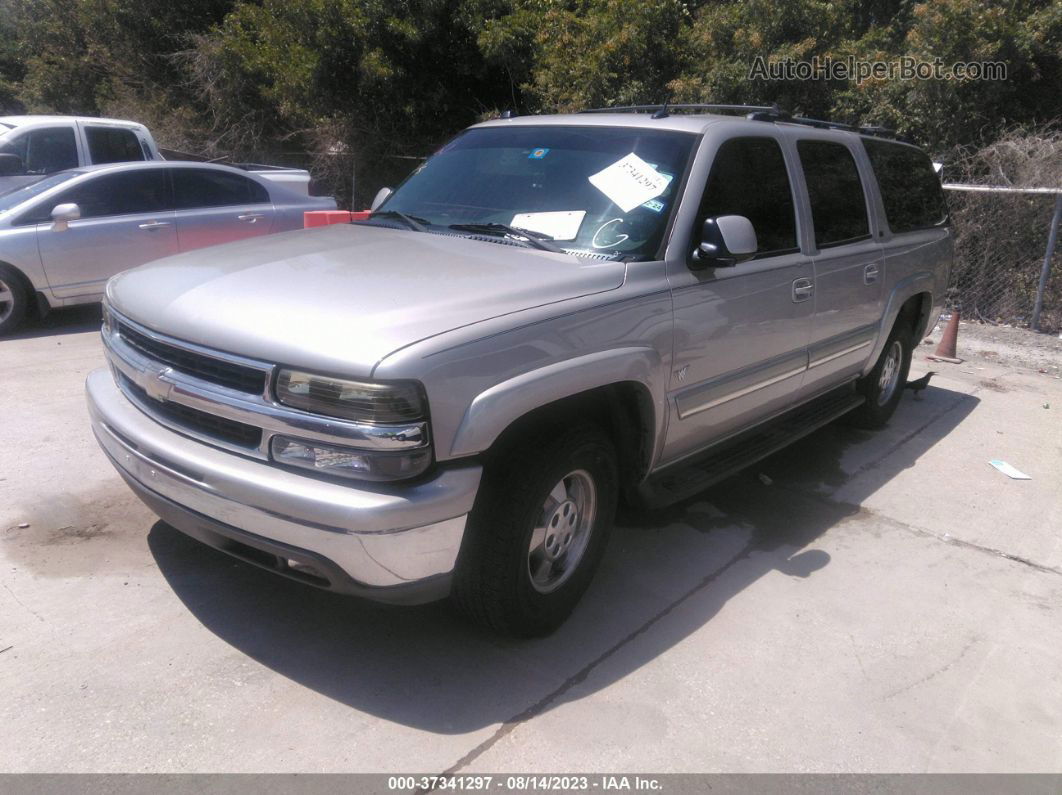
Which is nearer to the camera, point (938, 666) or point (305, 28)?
point (938, 666)

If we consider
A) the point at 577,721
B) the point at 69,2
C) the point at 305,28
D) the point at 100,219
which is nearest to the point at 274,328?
the point at 577,721

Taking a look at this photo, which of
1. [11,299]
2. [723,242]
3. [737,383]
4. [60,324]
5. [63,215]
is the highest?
[723,242]

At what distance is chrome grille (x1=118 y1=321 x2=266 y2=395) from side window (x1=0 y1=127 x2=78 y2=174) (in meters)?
7.97

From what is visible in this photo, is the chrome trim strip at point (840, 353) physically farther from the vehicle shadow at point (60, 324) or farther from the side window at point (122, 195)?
the side window at point (122, 195)

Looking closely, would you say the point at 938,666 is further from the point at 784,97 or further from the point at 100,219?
the point at 784,97

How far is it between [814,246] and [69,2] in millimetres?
25207

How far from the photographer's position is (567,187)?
3943 millimetres

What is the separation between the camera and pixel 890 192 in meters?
5.75

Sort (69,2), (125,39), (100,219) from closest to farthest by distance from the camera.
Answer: (100,219) → (125,39) → (69,2)

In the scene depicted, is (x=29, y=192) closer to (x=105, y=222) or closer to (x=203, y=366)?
(x=105, y=222)

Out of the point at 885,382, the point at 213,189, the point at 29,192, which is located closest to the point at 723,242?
the point at 885,382

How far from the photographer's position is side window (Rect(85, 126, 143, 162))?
10273 mm

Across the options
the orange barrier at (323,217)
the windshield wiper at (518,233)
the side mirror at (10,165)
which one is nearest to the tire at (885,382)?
the windshield wiper at (518,233)

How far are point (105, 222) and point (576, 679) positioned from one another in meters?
6.87
